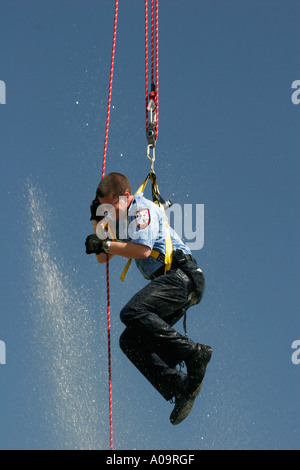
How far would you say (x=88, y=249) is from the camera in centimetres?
1126

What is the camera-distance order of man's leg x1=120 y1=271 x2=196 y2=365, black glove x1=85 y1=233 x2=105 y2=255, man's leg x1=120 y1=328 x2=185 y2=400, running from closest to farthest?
black glove x1=85 y1=233 x2=105 y2=255 < man's leg x1=120 y1=271 x2=196 y2=365 < man's leg x1=120 y1=328 x2=185 y2=400

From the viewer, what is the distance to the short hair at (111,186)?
37.2ft

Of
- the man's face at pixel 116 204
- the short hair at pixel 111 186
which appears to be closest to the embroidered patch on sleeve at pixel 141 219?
the man's face at pixel 116 204

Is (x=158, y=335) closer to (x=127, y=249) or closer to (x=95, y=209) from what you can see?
(x=127, y=249)

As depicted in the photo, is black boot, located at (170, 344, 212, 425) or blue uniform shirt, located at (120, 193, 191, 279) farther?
black boot, located at (170, 344, 212, 425)

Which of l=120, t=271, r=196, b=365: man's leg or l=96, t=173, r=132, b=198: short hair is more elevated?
l=96, t=173, r=132, b=198: short hair

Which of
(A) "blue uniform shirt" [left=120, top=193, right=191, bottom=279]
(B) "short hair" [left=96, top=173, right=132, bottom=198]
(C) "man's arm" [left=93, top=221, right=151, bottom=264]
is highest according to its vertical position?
(B) "short hair" [left=96, top=173, right=132, bottom=198]

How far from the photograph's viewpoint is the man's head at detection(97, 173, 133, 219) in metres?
11.4

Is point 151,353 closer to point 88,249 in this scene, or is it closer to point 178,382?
point 178,382

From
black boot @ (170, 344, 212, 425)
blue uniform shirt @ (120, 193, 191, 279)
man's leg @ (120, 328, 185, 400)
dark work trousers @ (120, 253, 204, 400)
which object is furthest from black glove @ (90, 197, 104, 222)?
black boot @ (170, 344, 212, 425)

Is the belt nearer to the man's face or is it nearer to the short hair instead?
the man's face


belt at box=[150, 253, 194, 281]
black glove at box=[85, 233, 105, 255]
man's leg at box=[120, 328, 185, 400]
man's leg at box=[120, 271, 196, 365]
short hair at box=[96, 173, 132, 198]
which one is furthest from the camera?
belt at box=[150, 253, 194, 281]

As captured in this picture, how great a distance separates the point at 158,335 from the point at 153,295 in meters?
0.50

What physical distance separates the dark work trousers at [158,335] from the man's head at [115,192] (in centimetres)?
106
